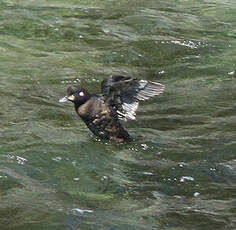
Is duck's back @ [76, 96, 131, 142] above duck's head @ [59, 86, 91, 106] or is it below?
below

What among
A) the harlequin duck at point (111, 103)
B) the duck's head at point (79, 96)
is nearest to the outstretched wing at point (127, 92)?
the harlequin duck at point (111, 103)

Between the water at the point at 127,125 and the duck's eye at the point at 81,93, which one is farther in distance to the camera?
the duck's eye at the point at 81,93

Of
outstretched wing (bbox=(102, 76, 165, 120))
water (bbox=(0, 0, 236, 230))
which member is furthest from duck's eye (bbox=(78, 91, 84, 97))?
water (bbox=(0, 0, 236, 230))

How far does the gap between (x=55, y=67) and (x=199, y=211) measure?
5.64m

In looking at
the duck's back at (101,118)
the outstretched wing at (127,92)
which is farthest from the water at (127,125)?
the outstretched wing at (127,92)

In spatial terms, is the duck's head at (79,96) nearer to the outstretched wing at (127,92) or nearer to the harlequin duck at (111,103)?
the harlequin duck at (111,103)

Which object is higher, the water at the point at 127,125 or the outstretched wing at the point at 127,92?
the outstretched wing at the point at 127,92

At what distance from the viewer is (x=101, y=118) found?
364 inches

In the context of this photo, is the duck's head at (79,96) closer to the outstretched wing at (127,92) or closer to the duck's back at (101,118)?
the duck's back at (101,118)

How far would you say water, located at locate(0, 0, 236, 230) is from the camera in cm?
715

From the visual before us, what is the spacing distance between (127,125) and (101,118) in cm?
110

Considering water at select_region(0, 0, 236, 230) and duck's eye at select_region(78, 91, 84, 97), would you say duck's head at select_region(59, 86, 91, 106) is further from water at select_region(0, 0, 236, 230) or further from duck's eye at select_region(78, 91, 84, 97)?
water at select_region(0, 0, 236, 230)

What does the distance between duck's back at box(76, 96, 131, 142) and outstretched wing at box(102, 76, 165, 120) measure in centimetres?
8

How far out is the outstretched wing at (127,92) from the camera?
30.1 ft
